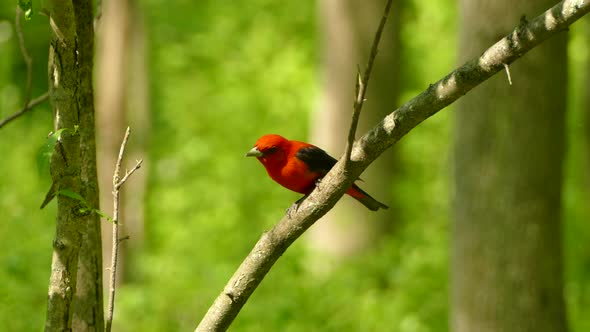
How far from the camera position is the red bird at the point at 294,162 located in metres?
4.40

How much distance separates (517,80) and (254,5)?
43.3ft

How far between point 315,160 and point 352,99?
20.4 ft

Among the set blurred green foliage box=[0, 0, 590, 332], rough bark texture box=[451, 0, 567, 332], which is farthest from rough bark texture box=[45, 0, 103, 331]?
blurred green foliage box=[0, 0, 590, 332]

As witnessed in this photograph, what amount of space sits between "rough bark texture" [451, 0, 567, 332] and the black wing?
1.14 m

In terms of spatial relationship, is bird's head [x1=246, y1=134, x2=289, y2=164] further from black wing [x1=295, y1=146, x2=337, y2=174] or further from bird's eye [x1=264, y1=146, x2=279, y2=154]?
black wing [x1=295, y1=146, x2=337, y2=174]

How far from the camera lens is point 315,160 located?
14.6ft

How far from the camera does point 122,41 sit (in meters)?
10.0

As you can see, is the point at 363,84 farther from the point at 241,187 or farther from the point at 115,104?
the point at 241,187

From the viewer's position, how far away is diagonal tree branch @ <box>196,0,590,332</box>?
2424mm

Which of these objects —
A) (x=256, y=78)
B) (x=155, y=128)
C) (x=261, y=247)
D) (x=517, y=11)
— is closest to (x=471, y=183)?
Result: (x=517, y=11)

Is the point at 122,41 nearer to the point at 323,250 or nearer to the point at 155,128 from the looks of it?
the point at 323,250

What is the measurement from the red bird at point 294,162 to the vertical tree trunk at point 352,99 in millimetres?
5875

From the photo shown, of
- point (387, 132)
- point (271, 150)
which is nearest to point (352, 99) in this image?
point (271, 150)

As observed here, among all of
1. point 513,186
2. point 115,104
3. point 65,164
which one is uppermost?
point 115,104
